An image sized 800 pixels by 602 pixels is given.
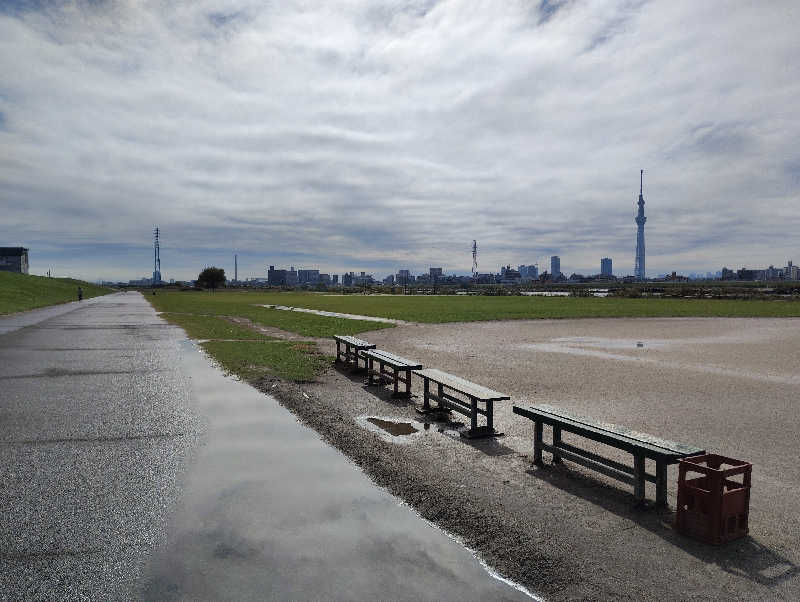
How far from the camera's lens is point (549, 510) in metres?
5.58

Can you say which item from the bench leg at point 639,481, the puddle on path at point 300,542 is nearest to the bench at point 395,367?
the puddle on path at point 300,542

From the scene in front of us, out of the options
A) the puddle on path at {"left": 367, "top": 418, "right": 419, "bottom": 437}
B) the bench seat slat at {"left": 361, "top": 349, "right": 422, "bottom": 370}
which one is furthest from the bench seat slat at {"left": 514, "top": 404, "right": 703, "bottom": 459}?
the bench seat slat at {"left": 361, "top": 349, "right": 422, "bottom": 370}

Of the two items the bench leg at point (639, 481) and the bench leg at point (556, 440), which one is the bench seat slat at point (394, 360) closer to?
the bench leg at point (556, 440)

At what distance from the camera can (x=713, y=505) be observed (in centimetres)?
485

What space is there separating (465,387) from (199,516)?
4717 mm

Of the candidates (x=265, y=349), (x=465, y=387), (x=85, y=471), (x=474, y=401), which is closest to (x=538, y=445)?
(x=474, y=401)

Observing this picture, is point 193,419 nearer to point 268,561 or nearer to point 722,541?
point 268,561

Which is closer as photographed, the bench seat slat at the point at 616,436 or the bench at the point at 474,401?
the bench seat slat at the point at 616,436

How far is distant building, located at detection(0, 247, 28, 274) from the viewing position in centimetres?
13288

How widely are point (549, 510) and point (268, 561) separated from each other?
9.55 ft

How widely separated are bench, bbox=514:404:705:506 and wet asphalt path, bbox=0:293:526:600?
2.19 meters

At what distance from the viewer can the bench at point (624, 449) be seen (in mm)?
5441

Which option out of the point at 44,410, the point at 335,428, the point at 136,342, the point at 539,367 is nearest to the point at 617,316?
the point at 539,367

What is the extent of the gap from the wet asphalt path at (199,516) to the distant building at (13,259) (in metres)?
153
